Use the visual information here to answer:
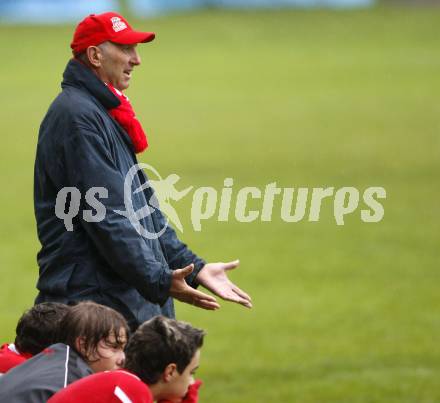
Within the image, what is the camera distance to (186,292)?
5371 millimetres

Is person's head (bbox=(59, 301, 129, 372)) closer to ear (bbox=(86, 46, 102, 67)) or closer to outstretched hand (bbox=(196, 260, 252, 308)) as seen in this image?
outstretched hand (bbox=(196, 260, 252, 308))

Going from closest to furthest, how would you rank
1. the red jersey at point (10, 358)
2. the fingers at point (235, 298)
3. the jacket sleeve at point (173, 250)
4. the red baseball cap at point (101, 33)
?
the red jersey at point (10, 358)
the fingers at point (235, 298)
the red baseball cap at point (101, 33)
the jacket sleeve at point (173, 250)

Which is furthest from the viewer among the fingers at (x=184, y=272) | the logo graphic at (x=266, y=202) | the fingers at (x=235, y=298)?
the logo graphic at (x=266, y=202)

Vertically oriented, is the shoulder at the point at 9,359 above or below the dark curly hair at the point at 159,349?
below

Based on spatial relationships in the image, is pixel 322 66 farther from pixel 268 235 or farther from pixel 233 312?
pixel 233 312

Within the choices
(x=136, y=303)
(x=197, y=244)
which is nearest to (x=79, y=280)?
(x=136, y=303)

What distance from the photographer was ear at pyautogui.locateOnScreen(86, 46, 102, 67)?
5.64 metres

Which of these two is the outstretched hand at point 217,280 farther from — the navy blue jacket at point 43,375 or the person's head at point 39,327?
the navy blue jacket at point 43,375

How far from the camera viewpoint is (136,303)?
559 cm

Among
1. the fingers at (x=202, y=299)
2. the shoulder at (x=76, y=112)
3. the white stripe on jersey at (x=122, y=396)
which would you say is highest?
the shoulder at (x=76, y=112)

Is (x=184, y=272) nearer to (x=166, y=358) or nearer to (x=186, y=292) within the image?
(x=186, y=292)

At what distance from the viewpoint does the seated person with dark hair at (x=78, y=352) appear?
457 centimetres

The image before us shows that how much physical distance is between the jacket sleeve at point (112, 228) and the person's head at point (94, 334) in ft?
1.33

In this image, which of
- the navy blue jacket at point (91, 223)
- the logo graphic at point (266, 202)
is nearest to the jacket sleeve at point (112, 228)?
the navy blue jacket at point (91, 223)
